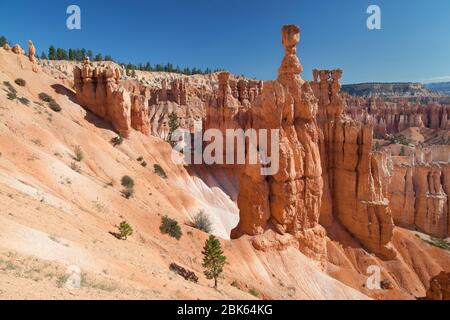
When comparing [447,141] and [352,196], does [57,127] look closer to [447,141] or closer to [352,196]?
[352,196]

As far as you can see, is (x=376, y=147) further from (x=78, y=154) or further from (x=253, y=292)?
(x=253, y=292)

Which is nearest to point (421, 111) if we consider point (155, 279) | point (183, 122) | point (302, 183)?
point (183, 122)

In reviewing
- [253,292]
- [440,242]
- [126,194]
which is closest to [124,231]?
[253,292]

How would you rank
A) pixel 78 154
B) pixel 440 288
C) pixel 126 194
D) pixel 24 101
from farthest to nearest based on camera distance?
1. pixel 24 101
2. pixel 78 154
3. pixel 126 194
4. pixel 440 288

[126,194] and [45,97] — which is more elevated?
[45,97]

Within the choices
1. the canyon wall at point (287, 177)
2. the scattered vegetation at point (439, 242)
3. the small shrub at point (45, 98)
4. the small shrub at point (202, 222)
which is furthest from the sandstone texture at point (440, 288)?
the small shrub at point (45, 98)

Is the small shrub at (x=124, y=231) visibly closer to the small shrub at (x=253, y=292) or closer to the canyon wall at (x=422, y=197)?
the small shrub at (x=253, y=292)
